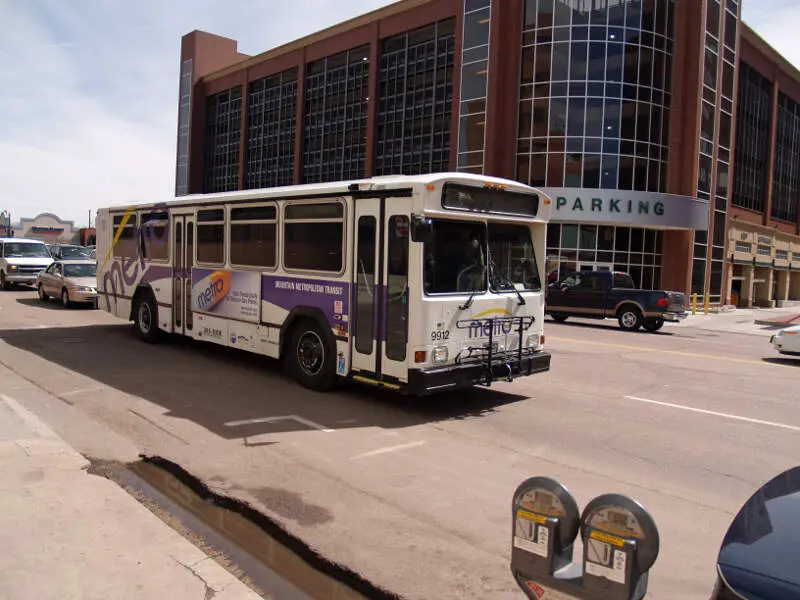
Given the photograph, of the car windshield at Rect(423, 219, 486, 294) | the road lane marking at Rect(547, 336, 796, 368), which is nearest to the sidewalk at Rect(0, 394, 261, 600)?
the car windshield at Rect(423, 219, 486, 294)

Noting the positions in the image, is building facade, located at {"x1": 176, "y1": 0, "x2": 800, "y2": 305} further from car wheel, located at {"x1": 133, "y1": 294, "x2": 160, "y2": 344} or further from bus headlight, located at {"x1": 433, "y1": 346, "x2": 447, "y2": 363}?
bus headlight, located at {"x1": 433, "y1": 346, "x2": 447, "y2": 363}

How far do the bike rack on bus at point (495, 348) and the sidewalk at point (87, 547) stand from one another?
14.7 feet

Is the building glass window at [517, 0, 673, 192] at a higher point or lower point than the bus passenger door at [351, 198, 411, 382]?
higher

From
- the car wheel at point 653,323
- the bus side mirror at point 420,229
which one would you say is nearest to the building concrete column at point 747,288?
the car wheel at point 653,323

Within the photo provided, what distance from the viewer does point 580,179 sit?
114 feet

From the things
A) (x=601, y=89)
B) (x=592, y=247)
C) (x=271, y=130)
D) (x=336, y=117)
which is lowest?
(x=592, y=247)

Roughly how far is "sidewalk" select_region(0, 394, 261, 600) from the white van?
81.6 feet

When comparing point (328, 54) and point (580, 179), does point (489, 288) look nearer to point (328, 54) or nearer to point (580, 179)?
point (580, 179)

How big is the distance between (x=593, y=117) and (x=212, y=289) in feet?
92.7

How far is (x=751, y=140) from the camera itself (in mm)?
48000

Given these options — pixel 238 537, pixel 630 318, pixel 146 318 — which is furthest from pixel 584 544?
pixel 630 318

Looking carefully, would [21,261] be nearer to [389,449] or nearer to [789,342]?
[389,449]

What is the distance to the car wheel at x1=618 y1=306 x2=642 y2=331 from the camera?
22.0 meters

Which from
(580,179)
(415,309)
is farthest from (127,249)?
(580,179)
